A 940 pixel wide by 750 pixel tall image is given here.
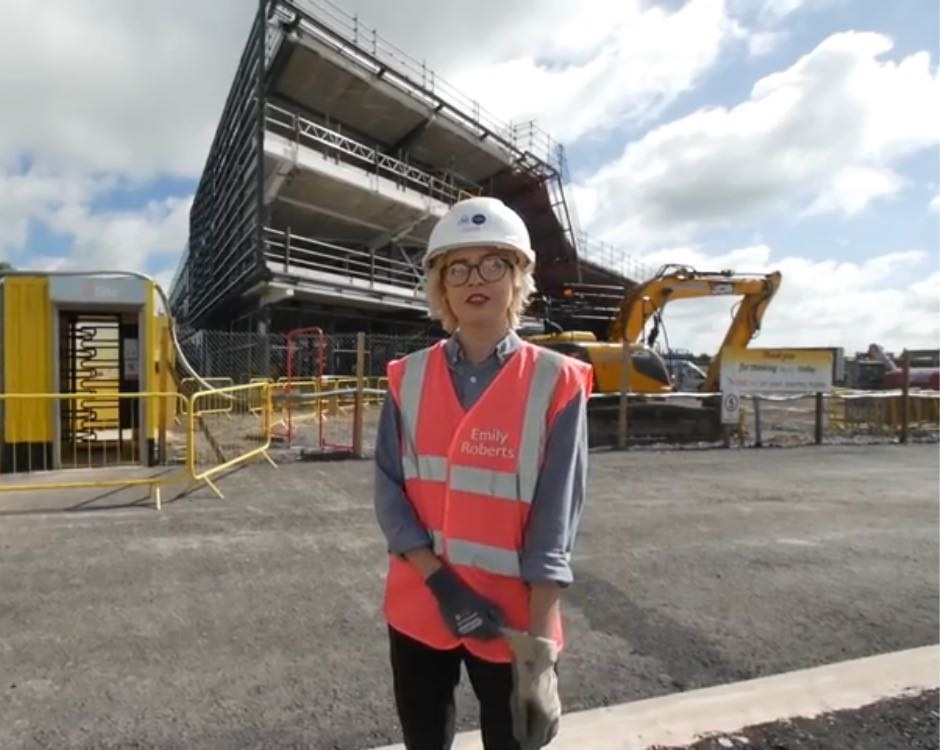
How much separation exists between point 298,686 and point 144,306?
738cm

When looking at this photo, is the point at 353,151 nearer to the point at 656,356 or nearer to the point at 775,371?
the point at 656,356

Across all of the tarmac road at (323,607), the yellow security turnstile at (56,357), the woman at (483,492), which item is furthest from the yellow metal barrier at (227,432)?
the woman at (483,492)

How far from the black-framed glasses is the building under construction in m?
19.9

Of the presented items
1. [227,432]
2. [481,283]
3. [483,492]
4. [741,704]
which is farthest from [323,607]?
[227,432]

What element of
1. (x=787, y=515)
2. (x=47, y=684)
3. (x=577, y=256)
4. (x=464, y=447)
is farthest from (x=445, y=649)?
(x=577, y=256)

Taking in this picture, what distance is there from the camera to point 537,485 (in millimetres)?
1767

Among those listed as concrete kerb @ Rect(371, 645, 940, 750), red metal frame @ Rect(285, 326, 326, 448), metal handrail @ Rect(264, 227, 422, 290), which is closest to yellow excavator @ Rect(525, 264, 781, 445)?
red metal frame @ Rect(285, 326, 326, 448)

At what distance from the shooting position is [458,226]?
1.82 meters

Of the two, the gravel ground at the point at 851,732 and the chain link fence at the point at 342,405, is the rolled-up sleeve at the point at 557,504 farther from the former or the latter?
the chain link fence at the point at 342,405

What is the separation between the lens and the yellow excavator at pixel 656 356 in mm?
13219

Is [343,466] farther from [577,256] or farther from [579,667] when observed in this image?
[577,256]

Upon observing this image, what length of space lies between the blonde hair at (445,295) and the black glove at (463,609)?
0.73 metres

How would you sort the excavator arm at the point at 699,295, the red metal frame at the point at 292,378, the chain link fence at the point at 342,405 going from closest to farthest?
the red metal frame at the point at 292,378 → the chain link fence at the point at 342,405 → the excavator arm at the point at 699,295

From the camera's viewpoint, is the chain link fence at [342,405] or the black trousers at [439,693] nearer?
the black trousers at [439,693]
